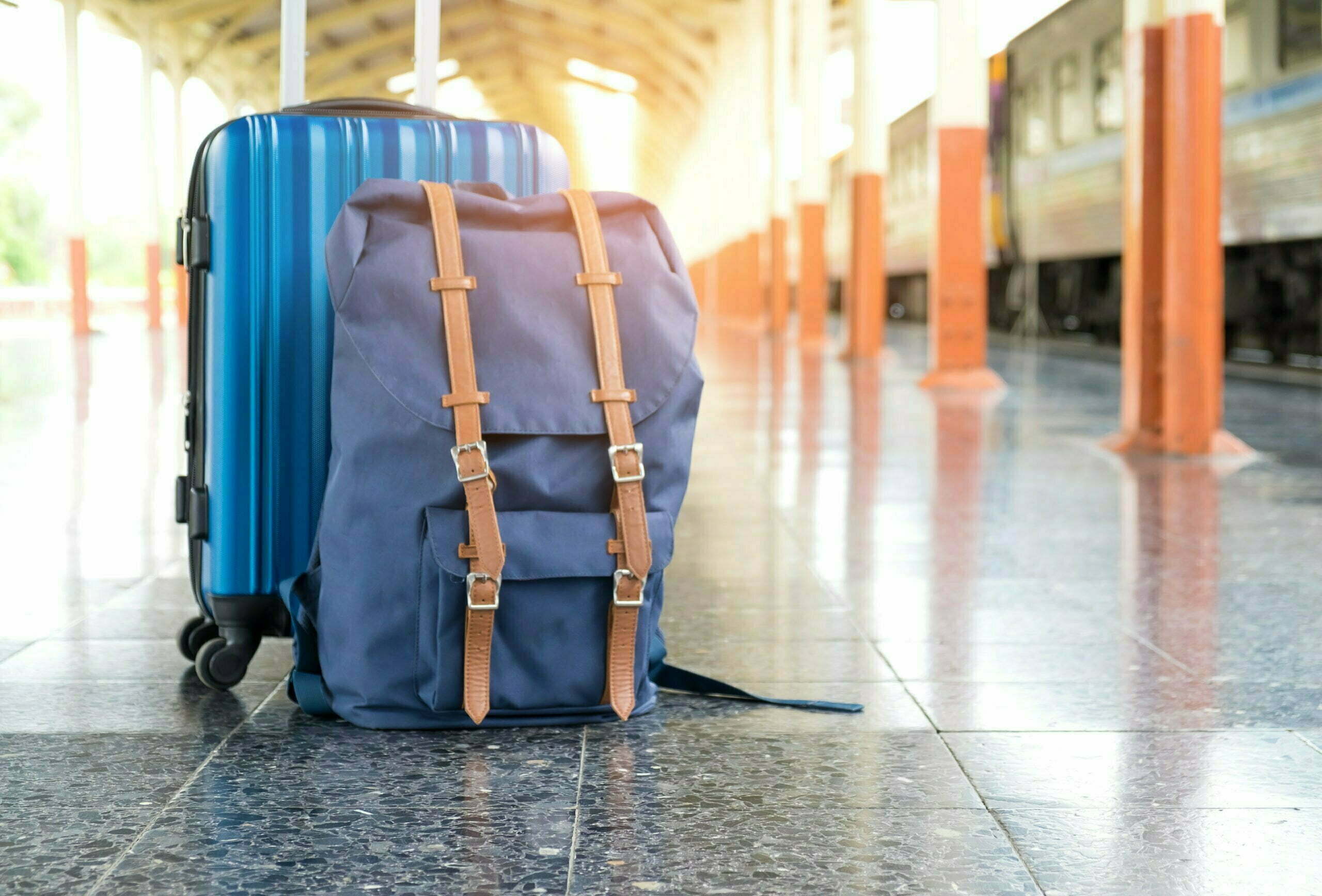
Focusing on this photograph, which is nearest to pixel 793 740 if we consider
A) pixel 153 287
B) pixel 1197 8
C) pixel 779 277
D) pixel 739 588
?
pixel 739 588

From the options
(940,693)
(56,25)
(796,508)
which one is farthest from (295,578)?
(56,25)

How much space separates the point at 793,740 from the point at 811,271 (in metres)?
18.8

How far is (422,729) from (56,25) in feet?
70.8

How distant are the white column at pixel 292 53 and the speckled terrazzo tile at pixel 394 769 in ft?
4.60

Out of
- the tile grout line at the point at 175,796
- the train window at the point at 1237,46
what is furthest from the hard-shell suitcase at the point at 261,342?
the train window at the point at 1237,46

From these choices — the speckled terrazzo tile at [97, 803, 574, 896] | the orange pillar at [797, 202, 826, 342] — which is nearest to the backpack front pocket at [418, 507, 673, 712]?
the speckled terrazzo tile at [97, 803, 574, 896]

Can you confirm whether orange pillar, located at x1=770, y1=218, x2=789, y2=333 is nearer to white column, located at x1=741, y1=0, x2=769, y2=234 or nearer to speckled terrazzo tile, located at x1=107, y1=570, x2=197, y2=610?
white column, located at x1=741, y1=0, x2=769, y2=234

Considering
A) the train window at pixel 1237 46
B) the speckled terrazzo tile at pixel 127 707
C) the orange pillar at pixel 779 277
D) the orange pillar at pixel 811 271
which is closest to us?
the speckled terrazzo tile at pixel 127 707

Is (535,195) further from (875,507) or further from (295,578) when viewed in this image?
(875,507)

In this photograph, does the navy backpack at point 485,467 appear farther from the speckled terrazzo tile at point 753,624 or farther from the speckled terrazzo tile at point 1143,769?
the speckled terrazzo tile at point 753,624

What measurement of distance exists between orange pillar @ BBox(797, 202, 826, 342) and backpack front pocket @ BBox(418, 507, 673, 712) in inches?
710

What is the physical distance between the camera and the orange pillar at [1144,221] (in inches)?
286

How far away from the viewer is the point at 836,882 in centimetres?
178

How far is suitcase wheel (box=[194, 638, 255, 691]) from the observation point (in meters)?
Result: 2.59
